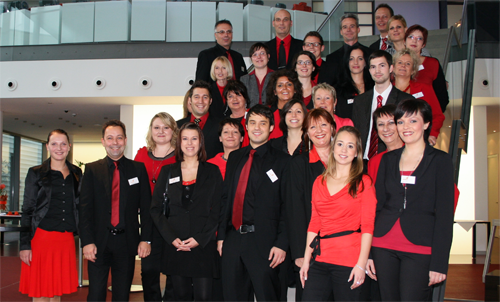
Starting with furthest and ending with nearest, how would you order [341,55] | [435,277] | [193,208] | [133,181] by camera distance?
→ 1. [341,55]
2. [133,181]
3. [193,208]
4. [435,277]

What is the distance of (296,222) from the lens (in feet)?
8.95

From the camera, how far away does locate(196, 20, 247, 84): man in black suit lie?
16.8ft

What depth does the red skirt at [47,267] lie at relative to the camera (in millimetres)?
3133

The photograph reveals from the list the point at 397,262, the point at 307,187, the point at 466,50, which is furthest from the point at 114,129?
the point at 466,50

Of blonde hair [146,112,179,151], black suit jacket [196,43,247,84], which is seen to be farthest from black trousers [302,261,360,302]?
black suit jacket [196,43,247,84]

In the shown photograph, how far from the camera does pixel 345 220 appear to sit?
2.43m

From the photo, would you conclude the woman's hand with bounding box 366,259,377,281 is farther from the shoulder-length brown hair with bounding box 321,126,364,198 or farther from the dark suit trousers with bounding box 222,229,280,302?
the dark suit trousers with bounding box 222,229,280,302

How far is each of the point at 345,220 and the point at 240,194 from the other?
782 millimetres

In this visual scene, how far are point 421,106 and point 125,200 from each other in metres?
2.14

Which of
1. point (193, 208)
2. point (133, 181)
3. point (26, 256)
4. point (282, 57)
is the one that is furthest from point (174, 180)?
point (282, 57)

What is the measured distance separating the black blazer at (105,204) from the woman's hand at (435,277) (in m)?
1.96

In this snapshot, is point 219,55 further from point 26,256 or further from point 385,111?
point 26,256

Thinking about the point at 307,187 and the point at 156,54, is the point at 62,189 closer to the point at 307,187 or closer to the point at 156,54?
the point at 307,187

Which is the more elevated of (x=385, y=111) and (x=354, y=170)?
(x=385, y=111)
